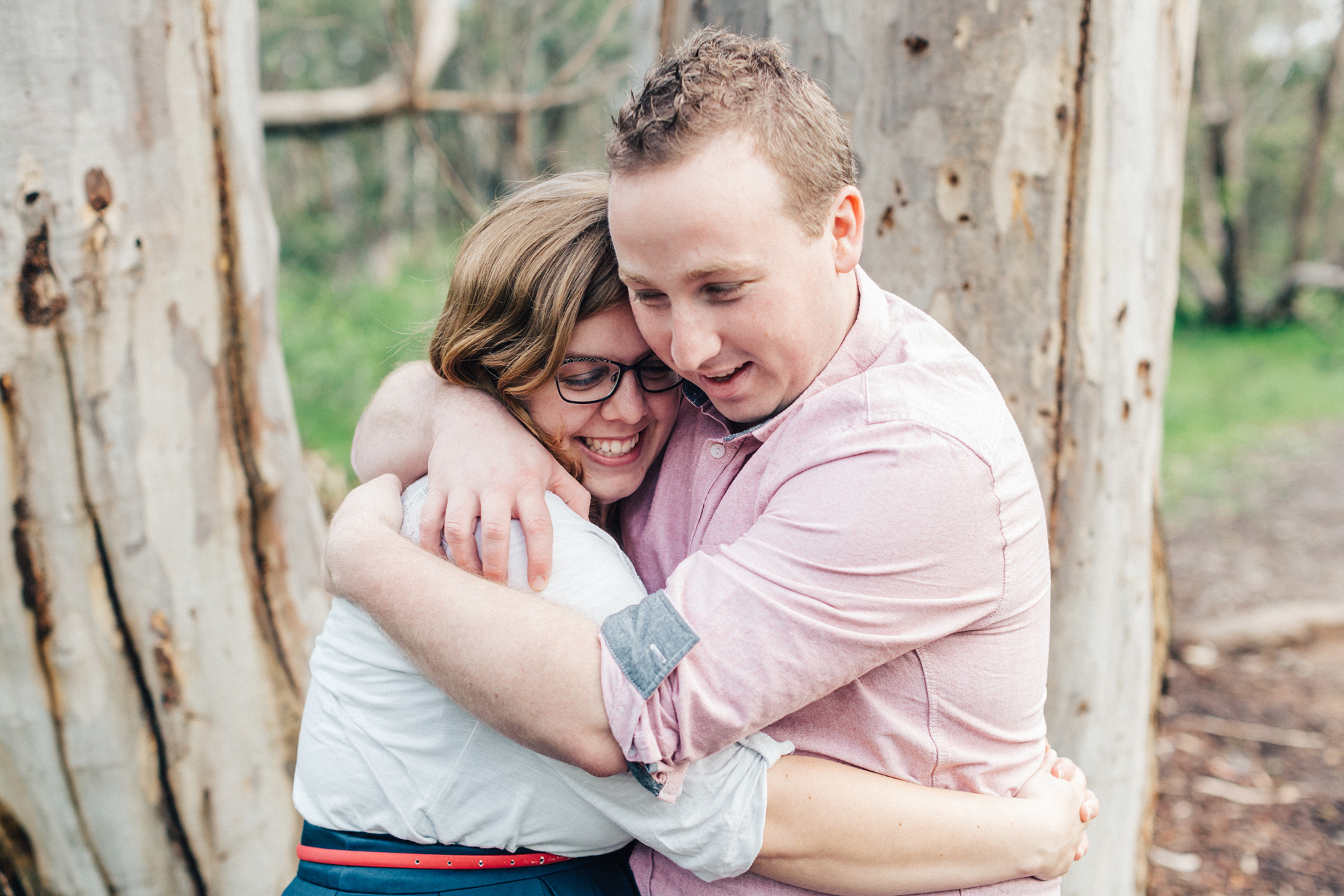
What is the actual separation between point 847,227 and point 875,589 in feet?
1.96

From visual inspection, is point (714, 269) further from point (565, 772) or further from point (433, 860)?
point (433, 860)

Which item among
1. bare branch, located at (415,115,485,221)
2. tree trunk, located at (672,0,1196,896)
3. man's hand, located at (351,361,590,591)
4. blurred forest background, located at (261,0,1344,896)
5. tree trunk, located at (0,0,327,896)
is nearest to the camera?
man's hand, located at (351,361,590,591)

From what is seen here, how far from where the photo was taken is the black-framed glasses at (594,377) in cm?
175

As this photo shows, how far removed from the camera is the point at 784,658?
4.24 feet

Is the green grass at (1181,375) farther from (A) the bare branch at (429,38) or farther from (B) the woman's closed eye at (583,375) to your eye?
(B) the woman's closed eye at (583,375)

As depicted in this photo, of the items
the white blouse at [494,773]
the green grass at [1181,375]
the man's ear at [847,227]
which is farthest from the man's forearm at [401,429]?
the green grass at [1181,375]

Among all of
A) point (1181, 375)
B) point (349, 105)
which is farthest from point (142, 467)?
point (1181, 375)

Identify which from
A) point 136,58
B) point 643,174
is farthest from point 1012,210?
point 136,58

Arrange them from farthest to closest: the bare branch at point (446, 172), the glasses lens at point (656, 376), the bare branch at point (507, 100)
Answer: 1. the bare branch at point (507, 100)
2. the bare branch at point (446, 172)
3. the glasses lens at point (656, 376)

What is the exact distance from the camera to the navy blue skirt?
5.25ft

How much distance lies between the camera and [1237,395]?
11.2m

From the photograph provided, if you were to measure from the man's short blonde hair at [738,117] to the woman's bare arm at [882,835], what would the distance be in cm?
85

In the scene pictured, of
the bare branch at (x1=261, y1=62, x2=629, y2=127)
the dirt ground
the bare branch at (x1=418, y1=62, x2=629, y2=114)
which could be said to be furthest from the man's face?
the bare branch at (x1=418, y1=62, x2=629, y2=114)

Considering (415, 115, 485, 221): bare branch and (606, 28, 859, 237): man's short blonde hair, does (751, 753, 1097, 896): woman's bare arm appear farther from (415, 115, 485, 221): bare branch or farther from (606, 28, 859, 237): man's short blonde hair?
(415, 115, 485, 221): bare branch
